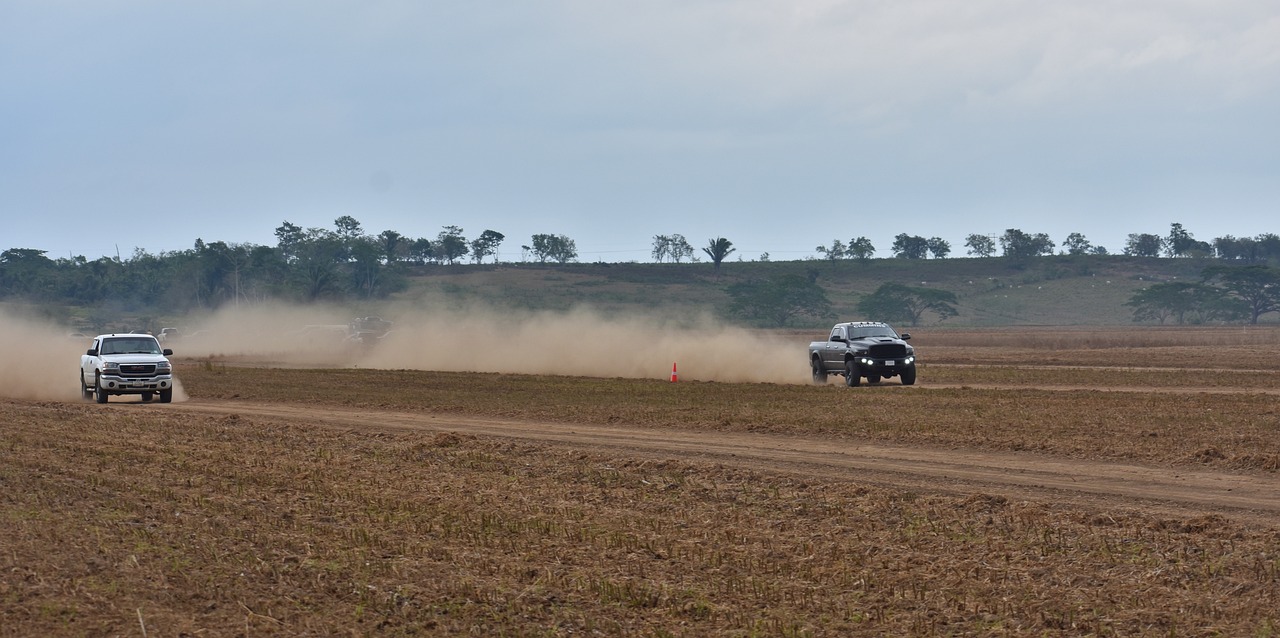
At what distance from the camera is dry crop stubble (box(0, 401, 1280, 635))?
947 cm

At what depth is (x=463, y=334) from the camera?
6550cm

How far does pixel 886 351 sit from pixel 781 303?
102 meters

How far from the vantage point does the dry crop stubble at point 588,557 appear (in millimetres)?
9469

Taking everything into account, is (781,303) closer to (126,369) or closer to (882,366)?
(882,366)

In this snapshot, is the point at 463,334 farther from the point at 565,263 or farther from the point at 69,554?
the point at 565,263

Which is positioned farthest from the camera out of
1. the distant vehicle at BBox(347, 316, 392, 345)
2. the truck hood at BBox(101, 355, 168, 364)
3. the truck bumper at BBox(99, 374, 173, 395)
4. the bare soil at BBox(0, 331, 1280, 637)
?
the distant vehicle at BBox(347, 316, 392, 345)

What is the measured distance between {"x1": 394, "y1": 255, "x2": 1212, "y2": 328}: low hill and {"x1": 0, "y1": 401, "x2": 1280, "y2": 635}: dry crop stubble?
400ft

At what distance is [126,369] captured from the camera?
33.3 meters

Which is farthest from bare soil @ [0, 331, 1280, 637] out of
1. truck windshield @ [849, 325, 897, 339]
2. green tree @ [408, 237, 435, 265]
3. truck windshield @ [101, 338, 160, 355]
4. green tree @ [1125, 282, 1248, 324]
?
green tree @ [408, 237, 435, 265]

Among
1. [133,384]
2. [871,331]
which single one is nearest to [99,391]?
[133,384]

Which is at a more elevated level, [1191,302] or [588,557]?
[1191,302]

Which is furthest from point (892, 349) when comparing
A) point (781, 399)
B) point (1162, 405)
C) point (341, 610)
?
point (341, 610)

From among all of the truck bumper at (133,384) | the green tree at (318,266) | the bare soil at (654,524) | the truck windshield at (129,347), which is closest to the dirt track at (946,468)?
the bare soil at (654,524)

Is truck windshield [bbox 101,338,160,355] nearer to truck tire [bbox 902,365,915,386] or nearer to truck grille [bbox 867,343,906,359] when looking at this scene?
truck grille [bbox 867,343,906,359]
